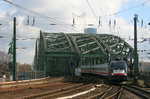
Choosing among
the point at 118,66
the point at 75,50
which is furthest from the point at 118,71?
the point at 75,50

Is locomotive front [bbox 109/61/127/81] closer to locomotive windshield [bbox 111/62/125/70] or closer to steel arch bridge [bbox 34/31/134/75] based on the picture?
locomotive windshield [bbox 111/62/125/70]

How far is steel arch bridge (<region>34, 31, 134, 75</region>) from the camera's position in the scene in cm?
6134

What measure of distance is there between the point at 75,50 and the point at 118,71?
130 ft

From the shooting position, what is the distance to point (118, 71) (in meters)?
27.5

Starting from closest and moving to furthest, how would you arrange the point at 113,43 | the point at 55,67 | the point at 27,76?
the point at 27,76 → the point at 113,43 → the point at 55,67

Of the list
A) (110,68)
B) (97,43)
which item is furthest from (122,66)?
(97,43)

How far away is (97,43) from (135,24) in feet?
142

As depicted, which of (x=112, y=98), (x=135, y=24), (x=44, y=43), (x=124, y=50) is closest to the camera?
(x=112, y=98)

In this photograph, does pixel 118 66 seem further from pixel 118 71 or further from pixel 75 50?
pixel 75 50

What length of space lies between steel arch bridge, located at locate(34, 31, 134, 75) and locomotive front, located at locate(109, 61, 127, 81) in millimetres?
30367

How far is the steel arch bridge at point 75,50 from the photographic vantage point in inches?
2415

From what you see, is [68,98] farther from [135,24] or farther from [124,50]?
[124,50]

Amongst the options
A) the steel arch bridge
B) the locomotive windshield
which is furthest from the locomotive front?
the steel arch bridge

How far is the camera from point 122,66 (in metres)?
28.0
